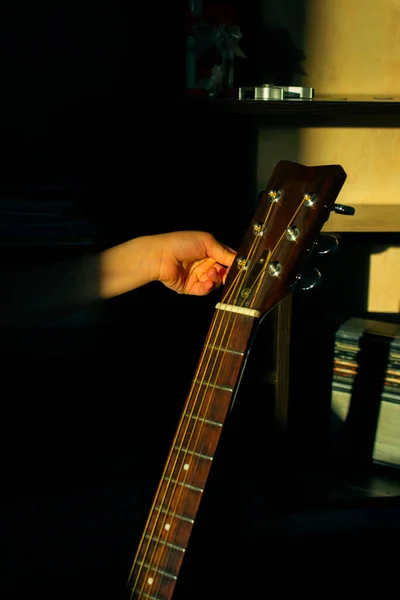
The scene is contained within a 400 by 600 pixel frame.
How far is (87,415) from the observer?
1780 millimetres

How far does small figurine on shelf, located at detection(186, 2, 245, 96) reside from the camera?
1.56m

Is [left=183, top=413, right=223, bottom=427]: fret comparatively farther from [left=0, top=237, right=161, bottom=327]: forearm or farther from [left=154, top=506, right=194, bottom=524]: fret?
[left=0, top=237, right=161, bottom=327]: forearm

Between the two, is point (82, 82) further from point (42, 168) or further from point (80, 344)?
point (80, 344)

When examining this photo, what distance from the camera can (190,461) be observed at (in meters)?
0.94

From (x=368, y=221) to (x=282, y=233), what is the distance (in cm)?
79

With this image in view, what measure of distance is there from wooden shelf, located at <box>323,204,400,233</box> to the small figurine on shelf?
0.38 m

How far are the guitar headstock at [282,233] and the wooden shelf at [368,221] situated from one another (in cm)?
64

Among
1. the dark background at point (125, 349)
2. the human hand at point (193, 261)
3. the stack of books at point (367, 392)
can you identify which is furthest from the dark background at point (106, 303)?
the human hand at point (193, 261)

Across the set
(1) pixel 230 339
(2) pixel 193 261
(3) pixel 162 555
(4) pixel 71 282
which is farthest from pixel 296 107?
(3) pixel 162 555

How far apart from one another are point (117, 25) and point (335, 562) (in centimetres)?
131

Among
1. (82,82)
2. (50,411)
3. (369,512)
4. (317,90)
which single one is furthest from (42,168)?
(369,512)

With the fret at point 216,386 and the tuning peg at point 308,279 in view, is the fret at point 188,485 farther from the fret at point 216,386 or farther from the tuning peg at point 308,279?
the tuning peg at point 308,279

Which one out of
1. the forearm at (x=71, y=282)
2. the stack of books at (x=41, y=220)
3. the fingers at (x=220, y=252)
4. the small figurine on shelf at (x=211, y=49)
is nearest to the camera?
the fingers at (x=220, y=252)

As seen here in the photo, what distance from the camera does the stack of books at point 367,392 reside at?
162 cm
